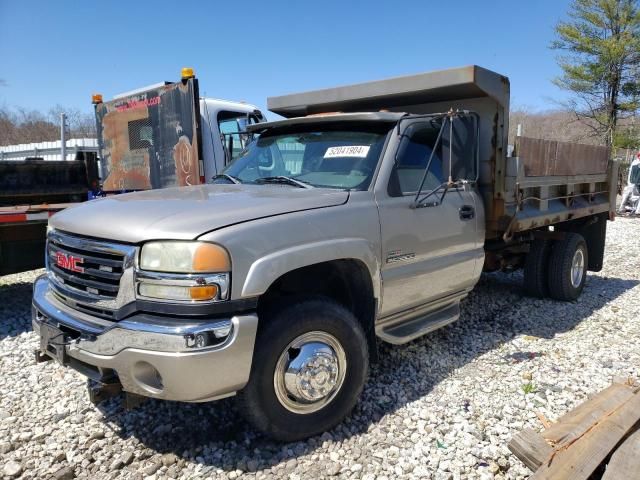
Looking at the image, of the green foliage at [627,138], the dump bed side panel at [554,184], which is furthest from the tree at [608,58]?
the dump bed side panel at [554,184]

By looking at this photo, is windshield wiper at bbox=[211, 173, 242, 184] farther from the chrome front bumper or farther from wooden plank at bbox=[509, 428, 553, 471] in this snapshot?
wooden plank at bbox=[509, 428, 553, 471]

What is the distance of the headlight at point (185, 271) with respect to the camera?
7.95 ft

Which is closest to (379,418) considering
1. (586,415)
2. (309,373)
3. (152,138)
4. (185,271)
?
(309,373)

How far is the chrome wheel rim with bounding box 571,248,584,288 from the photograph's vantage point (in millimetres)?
5932

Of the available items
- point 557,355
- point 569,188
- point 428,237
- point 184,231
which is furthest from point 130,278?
point 569,188

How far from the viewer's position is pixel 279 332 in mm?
2693

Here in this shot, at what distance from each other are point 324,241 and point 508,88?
8.55 feet

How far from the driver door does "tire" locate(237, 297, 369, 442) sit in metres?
0.51

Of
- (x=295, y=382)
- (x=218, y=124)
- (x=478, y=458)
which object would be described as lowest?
(x=478, y=458)

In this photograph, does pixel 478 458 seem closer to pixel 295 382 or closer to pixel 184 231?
pixel 295 382

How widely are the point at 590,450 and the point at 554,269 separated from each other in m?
3.66

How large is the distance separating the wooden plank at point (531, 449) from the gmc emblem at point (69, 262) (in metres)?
2.53

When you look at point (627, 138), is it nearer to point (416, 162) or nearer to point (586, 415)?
point (416, 162)

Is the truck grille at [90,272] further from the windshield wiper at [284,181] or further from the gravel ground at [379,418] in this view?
the windshield wiper at [284,181]
